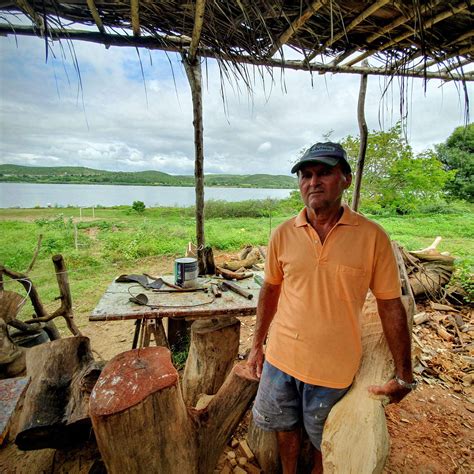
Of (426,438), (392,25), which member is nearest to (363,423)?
(426,438)

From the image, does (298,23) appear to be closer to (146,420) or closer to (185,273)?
(185,273)

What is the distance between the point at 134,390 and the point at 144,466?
309 mm

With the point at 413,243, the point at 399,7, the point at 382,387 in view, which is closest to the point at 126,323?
the point at 382,387

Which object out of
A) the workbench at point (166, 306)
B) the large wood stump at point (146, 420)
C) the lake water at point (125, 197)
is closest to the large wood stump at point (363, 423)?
the large wood stump at point (146, 420)

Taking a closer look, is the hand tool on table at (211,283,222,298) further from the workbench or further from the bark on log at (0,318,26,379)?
the bark on log at (0,318,26,379)

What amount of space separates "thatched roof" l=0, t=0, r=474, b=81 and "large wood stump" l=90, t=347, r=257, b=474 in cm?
191

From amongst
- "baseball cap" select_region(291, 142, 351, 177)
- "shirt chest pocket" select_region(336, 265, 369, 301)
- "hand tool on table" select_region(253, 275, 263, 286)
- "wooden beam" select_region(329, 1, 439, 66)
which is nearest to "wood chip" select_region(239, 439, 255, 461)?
"hand tool on table" select_region(253, 275, 263, 286)

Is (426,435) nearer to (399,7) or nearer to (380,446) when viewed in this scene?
(380,446)

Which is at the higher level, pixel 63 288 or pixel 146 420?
pixel 146 420

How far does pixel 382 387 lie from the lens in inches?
51.3

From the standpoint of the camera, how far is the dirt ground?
1833 mm

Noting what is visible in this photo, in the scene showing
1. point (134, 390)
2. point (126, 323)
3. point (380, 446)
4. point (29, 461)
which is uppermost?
point (134, 390)

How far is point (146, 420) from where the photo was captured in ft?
3.56

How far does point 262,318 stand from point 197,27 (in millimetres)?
1951
